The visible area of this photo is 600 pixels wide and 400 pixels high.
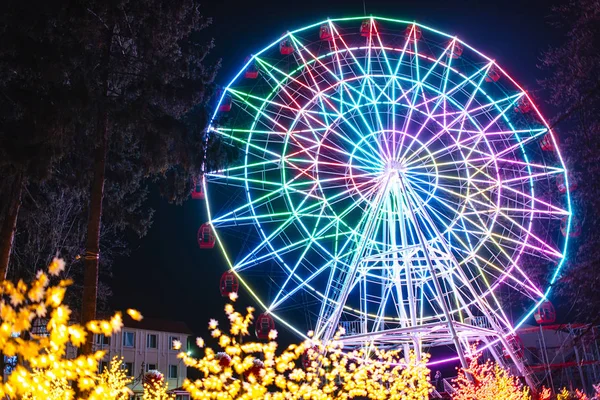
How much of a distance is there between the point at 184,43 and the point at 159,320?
41.2 m

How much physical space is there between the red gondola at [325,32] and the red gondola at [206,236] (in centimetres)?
748

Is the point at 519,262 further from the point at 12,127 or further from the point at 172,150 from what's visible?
the point at 12,127

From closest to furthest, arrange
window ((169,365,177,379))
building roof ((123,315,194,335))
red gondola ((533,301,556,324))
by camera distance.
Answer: red gondola ((533,301,556,324)) → building roof ((123,315,194,335)) → window ((169,365,177,379))

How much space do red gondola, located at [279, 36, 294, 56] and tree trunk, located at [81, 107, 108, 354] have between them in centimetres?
974

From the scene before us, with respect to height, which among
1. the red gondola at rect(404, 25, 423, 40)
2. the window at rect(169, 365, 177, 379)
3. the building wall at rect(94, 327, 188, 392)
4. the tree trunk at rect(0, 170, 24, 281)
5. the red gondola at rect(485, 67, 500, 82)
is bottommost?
the tree trunk at rect(0, 170, 24, 281)

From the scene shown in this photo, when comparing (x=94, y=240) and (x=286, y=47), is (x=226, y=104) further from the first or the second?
(x=94, y=240)

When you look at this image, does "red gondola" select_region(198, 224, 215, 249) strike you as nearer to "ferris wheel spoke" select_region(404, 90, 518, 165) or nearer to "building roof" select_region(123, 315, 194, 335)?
"ferris wheel spoke" select_region(404, 90, 518, 165)

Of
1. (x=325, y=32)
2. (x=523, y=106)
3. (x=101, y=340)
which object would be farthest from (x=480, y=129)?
(x=101, y=340)

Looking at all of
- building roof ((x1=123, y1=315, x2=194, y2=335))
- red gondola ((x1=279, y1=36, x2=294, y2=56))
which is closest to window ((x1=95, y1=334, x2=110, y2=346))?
building roof ((x1=123, y1=315, x2=194, y2=335))

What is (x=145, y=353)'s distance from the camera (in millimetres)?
50219

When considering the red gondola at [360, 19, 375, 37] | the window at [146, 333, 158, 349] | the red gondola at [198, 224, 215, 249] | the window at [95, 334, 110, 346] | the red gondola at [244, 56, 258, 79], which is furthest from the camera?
the window at [146, 333, 158, 349]

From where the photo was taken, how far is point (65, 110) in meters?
12.8

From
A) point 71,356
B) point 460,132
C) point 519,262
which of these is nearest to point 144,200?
point 460,132

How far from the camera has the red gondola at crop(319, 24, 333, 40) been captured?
2211 centimetres
